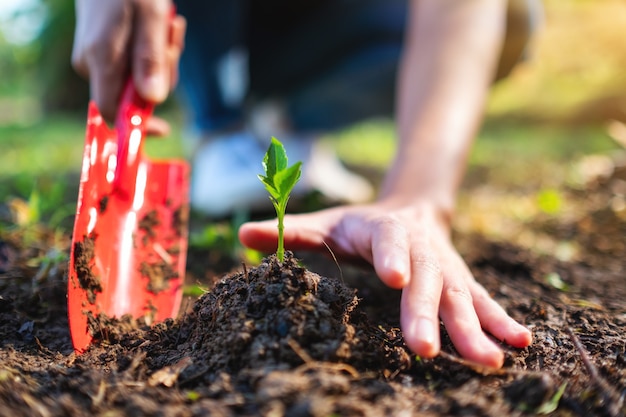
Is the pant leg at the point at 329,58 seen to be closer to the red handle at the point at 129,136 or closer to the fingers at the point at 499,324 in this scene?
the red handle at the point at 129,136

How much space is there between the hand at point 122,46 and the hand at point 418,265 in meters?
0.70

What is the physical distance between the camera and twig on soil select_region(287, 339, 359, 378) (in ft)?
3.13

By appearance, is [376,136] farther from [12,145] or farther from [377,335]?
[377,335]

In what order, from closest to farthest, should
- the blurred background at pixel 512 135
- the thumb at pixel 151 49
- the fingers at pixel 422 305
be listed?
the fingers at pixel 422 305
the thumb at pixel 151 49
the blurred background at pixel 512 135

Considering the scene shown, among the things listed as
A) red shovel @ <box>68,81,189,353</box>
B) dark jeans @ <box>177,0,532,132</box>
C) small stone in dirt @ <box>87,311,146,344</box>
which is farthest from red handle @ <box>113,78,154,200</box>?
dark jeans @ <box>177,0,532,132</box>

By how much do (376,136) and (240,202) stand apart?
4.18 m

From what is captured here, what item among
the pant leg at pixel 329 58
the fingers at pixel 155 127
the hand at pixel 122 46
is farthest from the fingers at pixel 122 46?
the pant leg at pixel 329 58

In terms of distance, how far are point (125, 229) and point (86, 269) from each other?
0.29 metres

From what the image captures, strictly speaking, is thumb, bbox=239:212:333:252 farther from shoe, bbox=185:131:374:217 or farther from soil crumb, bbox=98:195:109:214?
shoe, bbox=185:131:374:217

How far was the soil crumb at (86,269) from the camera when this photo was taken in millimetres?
1395

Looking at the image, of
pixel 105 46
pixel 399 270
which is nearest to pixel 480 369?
pixel 399 270

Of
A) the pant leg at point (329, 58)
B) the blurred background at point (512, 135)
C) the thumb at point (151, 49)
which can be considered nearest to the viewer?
the thumb at point (151, 49)

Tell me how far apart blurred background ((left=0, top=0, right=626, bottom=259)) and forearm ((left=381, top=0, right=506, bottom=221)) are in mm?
732

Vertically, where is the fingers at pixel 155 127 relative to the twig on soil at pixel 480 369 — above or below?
above
